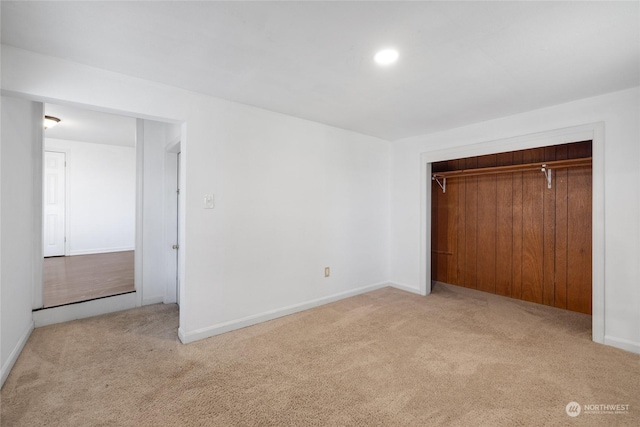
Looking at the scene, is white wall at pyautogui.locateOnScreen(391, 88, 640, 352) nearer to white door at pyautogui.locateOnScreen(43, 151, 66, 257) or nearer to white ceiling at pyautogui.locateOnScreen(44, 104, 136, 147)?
white ceiling at pyautogui.locateOnScreen(44, 104, 136, 147)

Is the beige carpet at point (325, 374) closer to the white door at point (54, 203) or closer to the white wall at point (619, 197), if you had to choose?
the white wall at point (619, 197)

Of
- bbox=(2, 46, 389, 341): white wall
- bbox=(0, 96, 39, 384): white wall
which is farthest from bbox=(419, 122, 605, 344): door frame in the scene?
bbox=(0, 96, 39, 384): white wall

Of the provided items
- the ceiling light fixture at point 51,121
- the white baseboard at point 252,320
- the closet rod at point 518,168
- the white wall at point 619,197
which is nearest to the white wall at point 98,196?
the ceiling light fixture at point 51,121

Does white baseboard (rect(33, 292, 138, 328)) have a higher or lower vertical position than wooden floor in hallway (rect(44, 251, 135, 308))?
lower

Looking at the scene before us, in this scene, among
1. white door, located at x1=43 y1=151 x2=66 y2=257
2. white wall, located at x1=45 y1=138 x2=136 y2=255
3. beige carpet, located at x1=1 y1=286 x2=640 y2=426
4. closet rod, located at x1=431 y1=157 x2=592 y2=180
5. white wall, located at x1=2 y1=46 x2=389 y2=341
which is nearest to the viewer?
beige carpet, located at x1=1 y1=286 x2=640 y2=426

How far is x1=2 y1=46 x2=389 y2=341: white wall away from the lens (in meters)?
2.23

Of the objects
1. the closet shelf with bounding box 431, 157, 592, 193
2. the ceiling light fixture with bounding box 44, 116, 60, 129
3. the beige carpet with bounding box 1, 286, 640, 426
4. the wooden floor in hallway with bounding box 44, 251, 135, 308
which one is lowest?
the beige carpet with bounding box 1, 286, 640, 426

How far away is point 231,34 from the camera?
1737mm

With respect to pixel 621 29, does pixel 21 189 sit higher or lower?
lower

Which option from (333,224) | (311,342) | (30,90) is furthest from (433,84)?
(30,90)

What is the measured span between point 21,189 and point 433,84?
139 inches

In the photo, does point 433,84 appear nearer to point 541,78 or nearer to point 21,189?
point 541,78

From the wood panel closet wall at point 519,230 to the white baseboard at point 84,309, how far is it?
14.6ft

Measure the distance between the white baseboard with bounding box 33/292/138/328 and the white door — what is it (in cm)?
408
